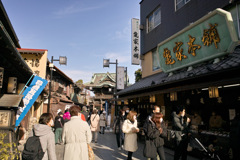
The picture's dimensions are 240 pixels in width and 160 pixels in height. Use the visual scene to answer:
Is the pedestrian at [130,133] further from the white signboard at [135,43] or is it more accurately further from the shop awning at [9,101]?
the white signboard at [135,43]

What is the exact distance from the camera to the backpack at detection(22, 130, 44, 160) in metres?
3.82

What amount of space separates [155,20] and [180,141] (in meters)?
11.1

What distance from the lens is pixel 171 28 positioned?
12062mm

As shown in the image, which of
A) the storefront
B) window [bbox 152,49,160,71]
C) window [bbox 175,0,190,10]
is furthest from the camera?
window [bbox 152,49,160,71]

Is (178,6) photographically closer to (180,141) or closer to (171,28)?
(171,28)

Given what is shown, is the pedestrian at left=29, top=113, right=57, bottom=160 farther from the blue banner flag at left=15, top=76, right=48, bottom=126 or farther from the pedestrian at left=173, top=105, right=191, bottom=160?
the blue banner flag at left=15, top=76, right=48, bottom=126

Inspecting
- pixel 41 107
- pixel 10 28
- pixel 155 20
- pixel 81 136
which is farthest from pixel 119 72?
pixel 81 136

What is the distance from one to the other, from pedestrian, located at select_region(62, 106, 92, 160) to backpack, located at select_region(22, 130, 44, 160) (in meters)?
0.66

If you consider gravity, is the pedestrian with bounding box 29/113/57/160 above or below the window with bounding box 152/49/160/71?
below

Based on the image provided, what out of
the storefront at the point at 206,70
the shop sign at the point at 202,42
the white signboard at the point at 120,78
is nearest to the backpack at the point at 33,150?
the storefront at the point at 206,70

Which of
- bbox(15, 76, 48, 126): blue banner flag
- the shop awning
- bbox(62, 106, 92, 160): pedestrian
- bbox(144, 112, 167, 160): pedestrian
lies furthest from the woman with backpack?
bbox(15, 76, 48, 126): blue banner flag

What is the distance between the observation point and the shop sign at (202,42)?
668 cm

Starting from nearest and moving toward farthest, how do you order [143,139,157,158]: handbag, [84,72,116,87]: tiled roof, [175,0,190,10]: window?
[143,139,157,158]: handbag < [175,0,190,10]: window < [84,72,116,87]: tiled roof

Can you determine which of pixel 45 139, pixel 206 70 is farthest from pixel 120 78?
pixel 45 139
